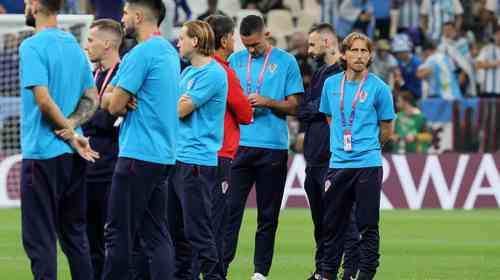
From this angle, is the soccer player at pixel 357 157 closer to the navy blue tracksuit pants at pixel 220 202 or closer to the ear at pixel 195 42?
the navy blue tracksuit pants at pixel 220 202

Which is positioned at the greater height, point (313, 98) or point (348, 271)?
point (313, 98)

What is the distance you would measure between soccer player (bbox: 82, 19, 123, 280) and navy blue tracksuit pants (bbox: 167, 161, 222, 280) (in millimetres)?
531

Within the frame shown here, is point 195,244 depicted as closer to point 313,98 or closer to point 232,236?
point 232,236

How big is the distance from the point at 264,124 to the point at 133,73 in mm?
3727

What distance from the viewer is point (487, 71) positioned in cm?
2523

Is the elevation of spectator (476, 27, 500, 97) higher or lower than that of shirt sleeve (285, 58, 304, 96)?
lower

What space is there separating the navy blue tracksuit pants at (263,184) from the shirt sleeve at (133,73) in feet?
11.2

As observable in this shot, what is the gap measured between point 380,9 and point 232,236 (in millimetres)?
13787

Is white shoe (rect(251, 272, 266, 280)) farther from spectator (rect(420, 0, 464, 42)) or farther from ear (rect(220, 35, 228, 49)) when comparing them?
spectator (rect(420, 0, 464, 42))

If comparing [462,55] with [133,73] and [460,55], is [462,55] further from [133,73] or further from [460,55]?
[133,73]

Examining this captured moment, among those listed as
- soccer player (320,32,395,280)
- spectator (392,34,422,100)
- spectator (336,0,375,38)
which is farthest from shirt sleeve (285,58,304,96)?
spectator (336,0,375,38)

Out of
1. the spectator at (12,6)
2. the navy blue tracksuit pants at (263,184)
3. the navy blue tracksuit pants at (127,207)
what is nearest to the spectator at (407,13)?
the spectator at (12,6)

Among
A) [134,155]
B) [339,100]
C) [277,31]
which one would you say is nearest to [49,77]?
[134,155]

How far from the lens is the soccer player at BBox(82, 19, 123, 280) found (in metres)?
10.9
